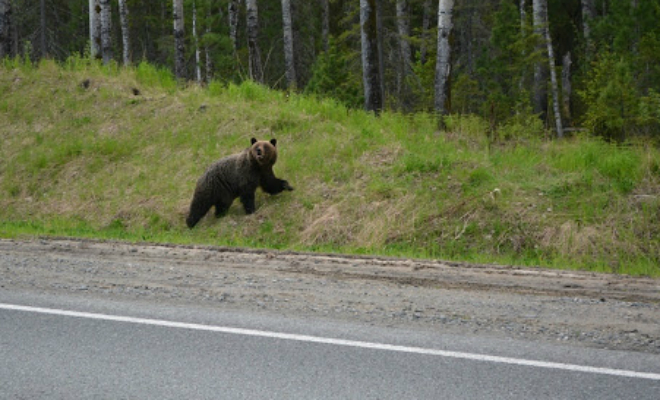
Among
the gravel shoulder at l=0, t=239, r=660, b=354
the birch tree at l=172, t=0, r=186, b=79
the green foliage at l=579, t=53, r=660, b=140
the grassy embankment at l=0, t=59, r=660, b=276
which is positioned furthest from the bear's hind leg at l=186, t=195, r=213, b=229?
the birch tree at l=172, t=0, r=186, b=79

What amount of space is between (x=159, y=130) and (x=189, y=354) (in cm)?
1204

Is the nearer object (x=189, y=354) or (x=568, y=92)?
(x=189, y=354)

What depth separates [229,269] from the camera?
8.87 m

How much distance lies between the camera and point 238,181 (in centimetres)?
1275

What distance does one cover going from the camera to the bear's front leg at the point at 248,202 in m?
12.7

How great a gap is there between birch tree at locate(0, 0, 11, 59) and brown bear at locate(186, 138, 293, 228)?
1236 centimetres

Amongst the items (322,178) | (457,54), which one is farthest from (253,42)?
(457,54)

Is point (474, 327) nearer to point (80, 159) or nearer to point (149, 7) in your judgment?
point (80, 159)

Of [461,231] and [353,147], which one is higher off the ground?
[353,147]

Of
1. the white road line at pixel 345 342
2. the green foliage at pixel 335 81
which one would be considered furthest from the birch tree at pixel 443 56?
the white road line at pixel 345 342

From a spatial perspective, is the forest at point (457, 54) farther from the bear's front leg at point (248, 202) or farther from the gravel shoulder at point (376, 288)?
the gravel shoulder at point (376, 288)

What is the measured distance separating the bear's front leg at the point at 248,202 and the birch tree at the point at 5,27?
13.1 meters

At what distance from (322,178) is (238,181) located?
161 cm

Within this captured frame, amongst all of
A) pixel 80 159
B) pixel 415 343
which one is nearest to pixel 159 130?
pixel 80 159
